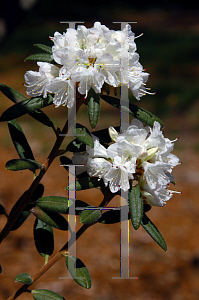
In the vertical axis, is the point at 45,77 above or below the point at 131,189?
above

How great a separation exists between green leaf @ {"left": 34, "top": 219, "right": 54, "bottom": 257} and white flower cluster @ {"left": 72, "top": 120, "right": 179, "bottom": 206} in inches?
17.5

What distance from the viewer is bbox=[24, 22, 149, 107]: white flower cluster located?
0.95 meters

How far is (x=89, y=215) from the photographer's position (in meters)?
1.03

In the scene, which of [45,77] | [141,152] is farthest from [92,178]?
[45,77]

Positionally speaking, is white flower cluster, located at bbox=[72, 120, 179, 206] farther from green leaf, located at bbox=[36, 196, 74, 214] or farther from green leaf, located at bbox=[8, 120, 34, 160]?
green leaf, located at bbox=[8, 120, 34, 160]

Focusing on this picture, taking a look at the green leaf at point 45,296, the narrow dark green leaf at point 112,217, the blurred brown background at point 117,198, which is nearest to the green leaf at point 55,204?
the narrow dark green leaf at point 112,217

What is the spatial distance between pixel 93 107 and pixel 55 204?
36 centimetres

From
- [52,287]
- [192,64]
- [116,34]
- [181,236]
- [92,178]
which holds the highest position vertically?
[192,64]

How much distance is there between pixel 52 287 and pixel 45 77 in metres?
2.20

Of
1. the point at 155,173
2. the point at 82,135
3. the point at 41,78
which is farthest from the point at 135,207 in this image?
the point at 41,78

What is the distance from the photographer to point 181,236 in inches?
126

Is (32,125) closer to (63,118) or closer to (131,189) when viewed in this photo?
(63,118)

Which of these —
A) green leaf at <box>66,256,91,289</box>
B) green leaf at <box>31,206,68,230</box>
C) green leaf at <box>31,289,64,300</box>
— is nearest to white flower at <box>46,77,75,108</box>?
green leaf at <box>31,206,68,230</box>

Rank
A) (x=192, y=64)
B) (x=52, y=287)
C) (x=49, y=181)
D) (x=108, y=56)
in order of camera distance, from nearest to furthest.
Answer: (x=108, y=56) → (x=52, y=287) → (x=49, y=181) → (x=192, y=64)
